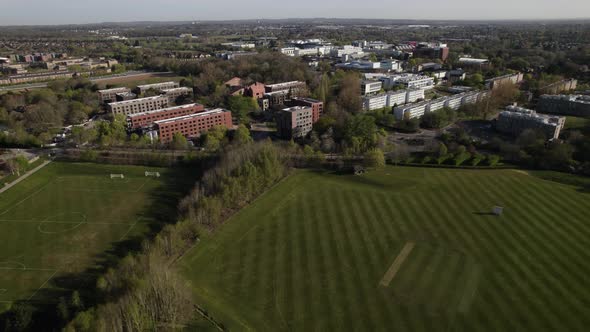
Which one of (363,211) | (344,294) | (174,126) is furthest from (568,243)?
(174,126)

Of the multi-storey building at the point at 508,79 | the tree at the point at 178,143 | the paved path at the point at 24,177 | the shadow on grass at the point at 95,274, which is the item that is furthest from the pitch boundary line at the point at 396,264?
the multi-storey building at the point at 508,79

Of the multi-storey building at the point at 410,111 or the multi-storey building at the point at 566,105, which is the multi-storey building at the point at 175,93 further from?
the multi-storey building at the point at 566,105

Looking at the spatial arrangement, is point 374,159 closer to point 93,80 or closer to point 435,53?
point 93,80

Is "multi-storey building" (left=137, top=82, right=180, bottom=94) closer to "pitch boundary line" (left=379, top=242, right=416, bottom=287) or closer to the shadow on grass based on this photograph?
the shadow on grass

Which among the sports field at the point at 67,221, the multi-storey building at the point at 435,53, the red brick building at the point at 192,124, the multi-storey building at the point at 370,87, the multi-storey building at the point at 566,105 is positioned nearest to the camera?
→ the sports field at the point at 67,221

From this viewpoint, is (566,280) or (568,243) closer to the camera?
(566,280)

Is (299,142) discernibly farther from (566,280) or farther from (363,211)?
(566,280)
